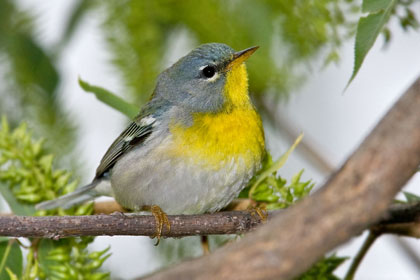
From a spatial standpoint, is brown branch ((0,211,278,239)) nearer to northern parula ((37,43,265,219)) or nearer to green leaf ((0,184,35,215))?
northern parula ((37,43,265,219))

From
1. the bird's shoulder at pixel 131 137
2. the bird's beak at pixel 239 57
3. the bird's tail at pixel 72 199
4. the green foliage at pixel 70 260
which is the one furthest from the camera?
the bird's shoulder at pixel 131 137

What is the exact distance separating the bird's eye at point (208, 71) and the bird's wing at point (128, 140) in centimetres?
43

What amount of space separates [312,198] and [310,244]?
11cm

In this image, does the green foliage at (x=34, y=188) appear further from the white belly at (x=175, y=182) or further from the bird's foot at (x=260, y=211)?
the bird's foot at (x=260, y=211)

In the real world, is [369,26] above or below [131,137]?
below

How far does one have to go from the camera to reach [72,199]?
10.9 ft

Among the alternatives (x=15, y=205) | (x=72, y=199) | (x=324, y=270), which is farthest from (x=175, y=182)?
(x=324, y=270)

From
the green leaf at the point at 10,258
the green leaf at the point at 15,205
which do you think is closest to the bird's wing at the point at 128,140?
the green leaf at the point at 15,205

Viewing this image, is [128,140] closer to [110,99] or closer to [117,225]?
[110,99]

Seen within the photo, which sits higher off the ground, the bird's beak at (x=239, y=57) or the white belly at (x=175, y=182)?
the bird's beak at (x=239, y=57)

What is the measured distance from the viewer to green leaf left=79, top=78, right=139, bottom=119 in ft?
9.45

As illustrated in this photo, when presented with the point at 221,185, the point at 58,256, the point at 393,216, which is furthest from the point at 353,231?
the point at 221,185

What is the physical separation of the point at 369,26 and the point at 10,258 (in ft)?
5.97

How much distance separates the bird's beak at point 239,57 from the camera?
10.2ft
